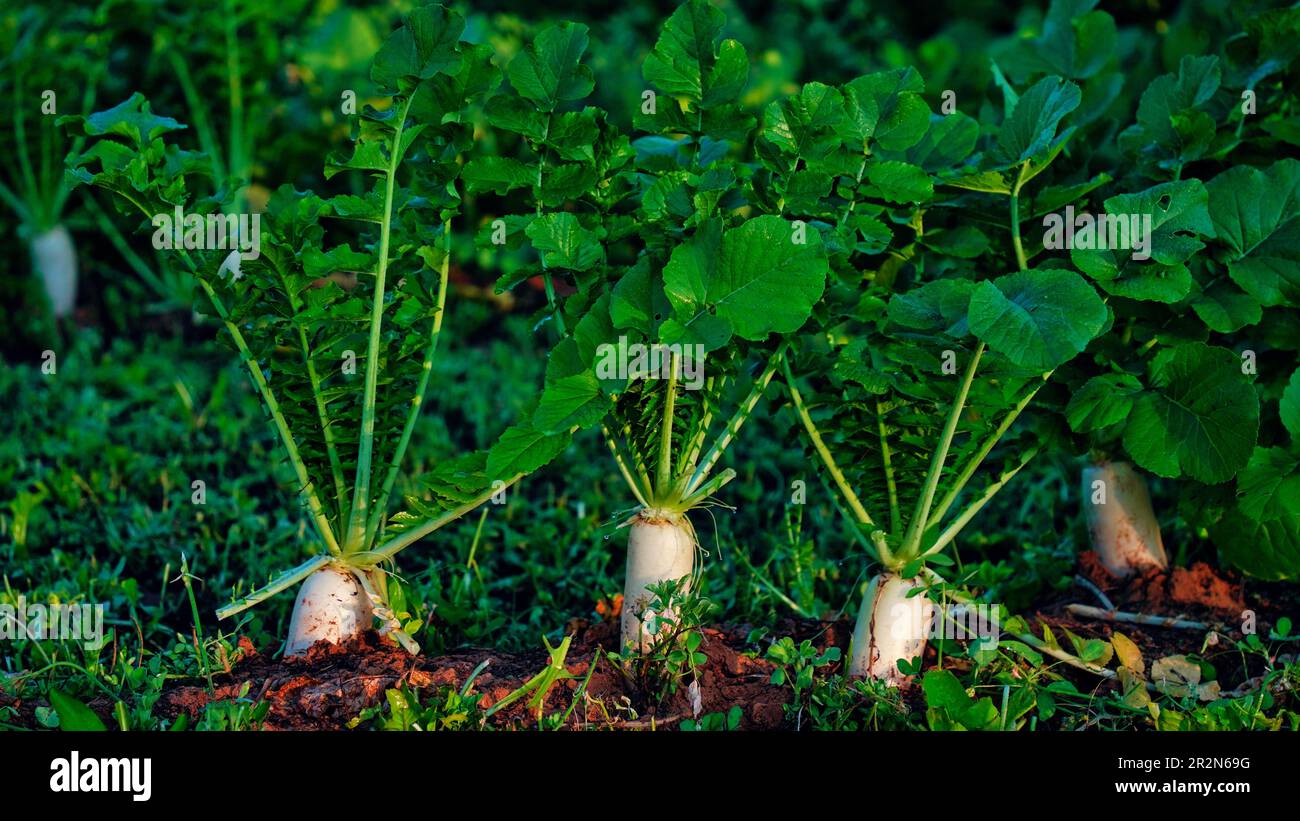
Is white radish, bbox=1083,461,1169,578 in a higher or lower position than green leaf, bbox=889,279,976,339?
lower

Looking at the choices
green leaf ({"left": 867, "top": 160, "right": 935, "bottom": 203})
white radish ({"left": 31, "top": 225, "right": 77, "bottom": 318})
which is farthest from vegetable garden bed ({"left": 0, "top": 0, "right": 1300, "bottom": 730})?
white radish ({"left": 31, "top": 225, "right": 77, "bottom": 318})

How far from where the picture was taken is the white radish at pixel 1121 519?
2840 millimetres

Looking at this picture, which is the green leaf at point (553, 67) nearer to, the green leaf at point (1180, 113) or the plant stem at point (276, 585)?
the plant stem at point (276, 585)

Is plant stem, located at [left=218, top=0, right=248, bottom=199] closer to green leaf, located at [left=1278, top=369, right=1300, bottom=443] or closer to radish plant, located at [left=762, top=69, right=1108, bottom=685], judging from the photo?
radish plant, located at [left=762, top=69, right=1108, bottom=685]

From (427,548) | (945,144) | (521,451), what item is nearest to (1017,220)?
(945,144)

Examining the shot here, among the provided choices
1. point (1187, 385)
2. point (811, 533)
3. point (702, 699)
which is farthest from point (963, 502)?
point (702, 699)

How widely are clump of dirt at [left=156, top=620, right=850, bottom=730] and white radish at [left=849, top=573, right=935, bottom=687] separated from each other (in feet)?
0.54

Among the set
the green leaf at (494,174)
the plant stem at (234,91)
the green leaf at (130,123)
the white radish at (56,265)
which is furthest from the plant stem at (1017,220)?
the white radish at (56,265)

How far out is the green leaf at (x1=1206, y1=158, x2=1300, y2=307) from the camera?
2.46 m

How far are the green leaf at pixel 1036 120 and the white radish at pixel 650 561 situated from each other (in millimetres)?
861

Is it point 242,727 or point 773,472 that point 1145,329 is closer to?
point 773,472

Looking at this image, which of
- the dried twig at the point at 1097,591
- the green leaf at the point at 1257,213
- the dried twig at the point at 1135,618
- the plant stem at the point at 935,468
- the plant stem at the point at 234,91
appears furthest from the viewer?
the plant stem at the point at 234,91

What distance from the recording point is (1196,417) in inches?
90.7

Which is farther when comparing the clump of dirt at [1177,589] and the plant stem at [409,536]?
the clump of dirt at [1177,589]
